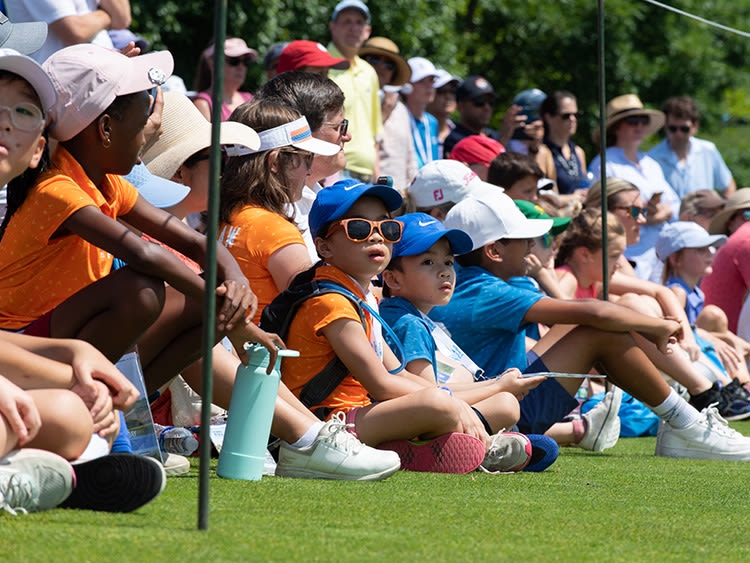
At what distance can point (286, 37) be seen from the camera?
15141 millimetres

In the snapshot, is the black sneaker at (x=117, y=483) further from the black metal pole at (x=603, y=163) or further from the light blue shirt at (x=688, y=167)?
the light blue shirt at (x=688, y=167)

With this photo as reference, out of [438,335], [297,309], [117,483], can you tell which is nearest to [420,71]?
[438,335]

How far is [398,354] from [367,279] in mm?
345

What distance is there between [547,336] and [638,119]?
5.21m

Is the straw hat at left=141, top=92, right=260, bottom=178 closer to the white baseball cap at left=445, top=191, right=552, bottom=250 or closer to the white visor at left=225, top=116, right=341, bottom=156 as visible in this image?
the white visor at left=225, top=116, right=341, bottom=156

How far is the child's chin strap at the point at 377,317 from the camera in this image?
167 inches

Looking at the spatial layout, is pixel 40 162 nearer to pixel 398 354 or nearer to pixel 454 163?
pixel 398 354

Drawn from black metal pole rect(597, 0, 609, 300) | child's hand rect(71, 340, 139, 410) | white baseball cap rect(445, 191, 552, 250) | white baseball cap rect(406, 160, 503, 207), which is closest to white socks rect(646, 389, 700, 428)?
black metal pole rect(597, 0, 609, 300)

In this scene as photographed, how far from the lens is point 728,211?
32.3 ft

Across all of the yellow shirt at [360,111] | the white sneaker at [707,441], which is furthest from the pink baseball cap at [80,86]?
the yellow shirt at [360,111]

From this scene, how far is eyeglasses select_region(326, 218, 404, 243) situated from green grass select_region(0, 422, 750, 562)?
0.89m

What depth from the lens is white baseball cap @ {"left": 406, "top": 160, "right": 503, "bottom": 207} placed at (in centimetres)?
638

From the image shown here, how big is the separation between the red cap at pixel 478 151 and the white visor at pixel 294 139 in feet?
10.1

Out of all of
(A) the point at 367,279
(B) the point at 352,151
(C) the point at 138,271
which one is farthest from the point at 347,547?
(B) the point at 352,151
